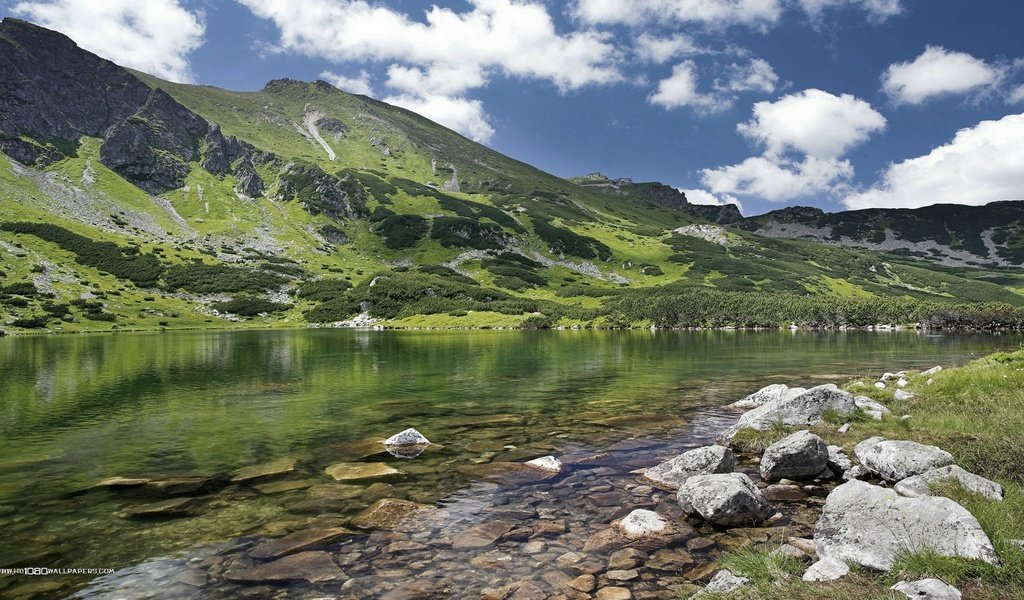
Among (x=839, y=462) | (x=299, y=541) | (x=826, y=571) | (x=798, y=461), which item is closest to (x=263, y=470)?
(x=299, y=541)

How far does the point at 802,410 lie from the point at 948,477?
10.0 m

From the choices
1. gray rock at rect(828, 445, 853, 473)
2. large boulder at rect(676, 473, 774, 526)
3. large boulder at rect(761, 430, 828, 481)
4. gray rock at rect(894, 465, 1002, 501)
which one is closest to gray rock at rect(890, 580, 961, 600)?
gray rock at rect(894, 465, 1002, 501)

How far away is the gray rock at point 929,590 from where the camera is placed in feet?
22.7

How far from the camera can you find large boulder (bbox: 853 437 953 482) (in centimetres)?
1351

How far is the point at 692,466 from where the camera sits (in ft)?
52.9

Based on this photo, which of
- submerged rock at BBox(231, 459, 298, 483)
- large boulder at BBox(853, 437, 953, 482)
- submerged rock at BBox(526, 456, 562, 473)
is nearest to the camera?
large boulder at BBox(853, 437, 953, 482)

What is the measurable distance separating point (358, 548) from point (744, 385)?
34545 mm

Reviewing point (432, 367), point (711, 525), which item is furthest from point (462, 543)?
point (432, 367)

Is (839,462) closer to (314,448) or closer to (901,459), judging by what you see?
(901,459)

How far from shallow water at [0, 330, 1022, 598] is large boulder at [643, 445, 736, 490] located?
893 mm

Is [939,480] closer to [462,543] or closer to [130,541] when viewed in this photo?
[462,543]

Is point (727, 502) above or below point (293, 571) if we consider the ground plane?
above

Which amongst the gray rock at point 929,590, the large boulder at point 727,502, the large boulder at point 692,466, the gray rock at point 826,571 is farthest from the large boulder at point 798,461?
the gray rock at point 929,590

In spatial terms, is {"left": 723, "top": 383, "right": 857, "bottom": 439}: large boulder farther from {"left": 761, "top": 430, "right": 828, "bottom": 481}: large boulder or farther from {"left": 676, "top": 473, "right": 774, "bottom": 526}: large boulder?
{"left": 676, "top": 473, "right": 774, "bottom": 526}: large boulder
